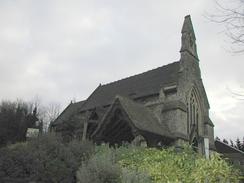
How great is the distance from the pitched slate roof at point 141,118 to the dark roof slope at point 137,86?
3.25 metres

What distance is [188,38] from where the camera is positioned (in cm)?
3338

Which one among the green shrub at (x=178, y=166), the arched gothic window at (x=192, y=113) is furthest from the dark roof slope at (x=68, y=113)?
the green shrub at (x=178, y=166)

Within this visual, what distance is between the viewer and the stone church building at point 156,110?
24.1 m

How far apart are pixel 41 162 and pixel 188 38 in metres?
23.2

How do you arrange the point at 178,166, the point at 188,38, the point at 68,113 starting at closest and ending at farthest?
the point at 178,166 < the point at 188,38 < the point at 68,113

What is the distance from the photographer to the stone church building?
79.1 feet

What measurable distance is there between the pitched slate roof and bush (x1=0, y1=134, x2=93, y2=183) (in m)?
9.11

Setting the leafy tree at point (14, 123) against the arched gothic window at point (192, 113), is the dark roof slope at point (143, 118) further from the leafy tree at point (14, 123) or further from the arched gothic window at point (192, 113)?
the leafy tree at point (14, 123)

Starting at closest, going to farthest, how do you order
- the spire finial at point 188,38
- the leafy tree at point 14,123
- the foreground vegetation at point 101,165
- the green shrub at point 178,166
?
1. the green shrub at point 178,166
2. the foreground vegetation at point 101,165
3. the spire finial at point 188,38
4. the leafy tree at point 14,123

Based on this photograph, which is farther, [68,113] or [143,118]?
[68,113]

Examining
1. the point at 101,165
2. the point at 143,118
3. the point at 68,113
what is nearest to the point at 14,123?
the point at 68,113

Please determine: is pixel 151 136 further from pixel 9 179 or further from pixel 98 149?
pixel 9 179

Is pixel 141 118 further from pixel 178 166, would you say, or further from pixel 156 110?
pixel 178 166

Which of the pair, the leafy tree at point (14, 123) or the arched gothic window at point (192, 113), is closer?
the arched gothic window at point (192, 113)
